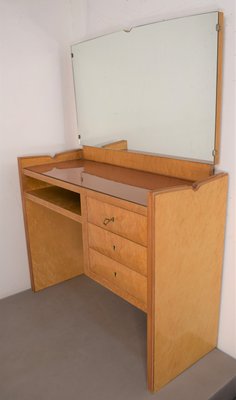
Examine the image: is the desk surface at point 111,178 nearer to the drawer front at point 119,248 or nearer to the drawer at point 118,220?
the drawer at point 118,220

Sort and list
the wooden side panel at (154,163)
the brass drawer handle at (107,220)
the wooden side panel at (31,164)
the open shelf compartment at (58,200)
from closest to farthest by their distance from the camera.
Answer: the brass drawer handle at (107,220) → the wooden side panel at (154,163) → the open shelf compartment at (58,200) → the wooden side panel at (31,164)

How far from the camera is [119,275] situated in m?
1.49

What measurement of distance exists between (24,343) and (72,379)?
1.21 feet

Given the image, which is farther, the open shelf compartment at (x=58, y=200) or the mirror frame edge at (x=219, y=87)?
the open shelf compartment at (x=58, y=200)

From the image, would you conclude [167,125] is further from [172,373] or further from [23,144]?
[172,373]

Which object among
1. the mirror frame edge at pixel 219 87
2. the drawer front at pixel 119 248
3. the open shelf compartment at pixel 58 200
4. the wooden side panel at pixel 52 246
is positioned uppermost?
the mirror frame edge at pixel 219 87

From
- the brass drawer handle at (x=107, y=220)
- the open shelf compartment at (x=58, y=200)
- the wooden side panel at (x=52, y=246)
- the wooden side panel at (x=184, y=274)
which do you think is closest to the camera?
the wooden side panel at (x=184, y=274)

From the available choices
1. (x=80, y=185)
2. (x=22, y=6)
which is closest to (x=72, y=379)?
(x=80, y=185)

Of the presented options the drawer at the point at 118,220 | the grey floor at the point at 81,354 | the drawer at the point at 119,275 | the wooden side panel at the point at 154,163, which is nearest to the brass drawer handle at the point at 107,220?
the drawer at the point at 118,220

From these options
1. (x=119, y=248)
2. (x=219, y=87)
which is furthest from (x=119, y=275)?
(x=219, y=87)

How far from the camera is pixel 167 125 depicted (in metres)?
1.70

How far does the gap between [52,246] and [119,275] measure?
3.01ft

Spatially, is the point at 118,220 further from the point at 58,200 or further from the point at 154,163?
the point at 58,200

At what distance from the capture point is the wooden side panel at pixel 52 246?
2195 millimetres
